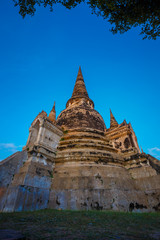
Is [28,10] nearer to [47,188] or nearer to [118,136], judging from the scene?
[47,188]

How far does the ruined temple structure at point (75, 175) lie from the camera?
693 centimetres

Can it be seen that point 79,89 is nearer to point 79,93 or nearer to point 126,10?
point 79,93

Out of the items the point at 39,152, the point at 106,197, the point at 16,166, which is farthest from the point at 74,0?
the point at 106,197

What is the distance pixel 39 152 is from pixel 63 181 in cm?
260

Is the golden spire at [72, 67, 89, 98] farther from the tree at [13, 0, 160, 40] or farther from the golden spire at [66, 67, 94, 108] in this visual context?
the tree at [13, 0, 160, 40]

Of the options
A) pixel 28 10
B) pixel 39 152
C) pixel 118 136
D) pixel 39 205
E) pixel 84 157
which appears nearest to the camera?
pixel 39 205

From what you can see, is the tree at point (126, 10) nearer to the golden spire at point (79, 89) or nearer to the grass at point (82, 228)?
the grass at point (82, 228)

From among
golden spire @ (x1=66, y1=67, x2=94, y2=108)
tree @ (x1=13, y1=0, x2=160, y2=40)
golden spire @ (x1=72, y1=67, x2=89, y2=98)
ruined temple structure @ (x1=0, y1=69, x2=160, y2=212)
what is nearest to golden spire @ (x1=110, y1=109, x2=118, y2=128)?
golden spire @ (x1=66, y1=67, x2=94, y2=108)

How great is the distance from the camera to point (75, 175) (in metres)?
8.54

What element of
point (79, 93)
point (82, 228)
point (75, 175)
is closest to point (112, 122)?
point (79, 93)

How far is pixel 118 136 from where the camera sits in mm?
13320

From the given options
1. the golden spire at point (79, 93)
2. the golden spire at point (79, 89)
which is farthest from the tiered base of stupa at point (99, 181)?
the golden spire at point (79, 89)

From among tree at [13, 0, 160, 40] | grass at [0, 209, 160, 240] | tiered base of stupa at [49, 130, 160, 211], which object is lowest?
grass at [0, 209, 160, 240]

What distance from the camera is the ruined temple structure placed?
22.7ft
